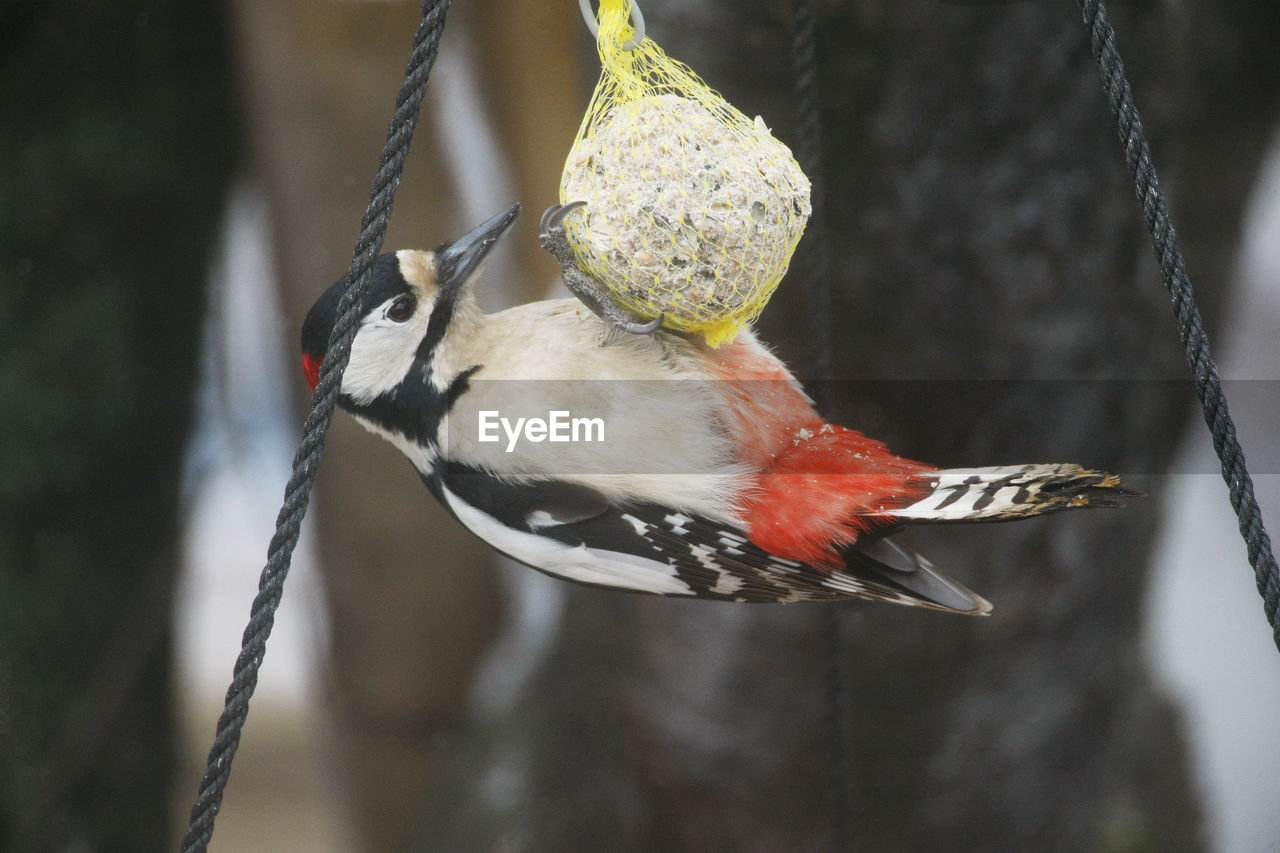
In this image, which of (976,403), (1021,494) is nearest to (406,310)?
(1021,494)

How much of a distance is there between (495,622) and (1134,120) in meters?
1.38

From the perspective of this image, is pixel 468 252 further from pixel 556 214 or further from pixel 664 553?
pixel 664 553

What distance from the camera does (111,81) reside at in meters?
1.45

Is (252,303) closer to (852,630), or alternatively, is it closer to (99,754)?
(99,754)

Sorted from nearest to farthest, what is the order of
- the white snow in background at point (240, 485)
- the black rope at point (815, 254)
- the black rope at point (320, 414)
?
the black rope at point (320, 414) → the black rope at point (815, 254) → the white snow in background at point (240, 485)

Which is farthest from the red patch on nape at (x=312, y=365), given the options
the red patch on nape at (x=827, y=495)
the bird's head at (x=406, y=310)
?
the red patch on nape at (x=827, y=495)

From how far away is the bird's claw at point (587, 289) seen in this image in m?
0.63

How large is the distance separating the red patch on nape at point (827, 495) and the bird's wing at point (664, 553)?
0.06 ft

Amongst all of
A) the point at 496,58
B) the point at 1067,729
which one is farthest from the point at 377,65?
the point at 1067,729

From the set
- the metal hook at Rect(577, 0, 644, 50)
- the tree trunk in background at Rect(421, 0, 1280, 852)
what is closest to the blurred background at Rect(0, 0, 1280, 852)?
the tree trunk in background at Rect(421, 0, 1280, 852)

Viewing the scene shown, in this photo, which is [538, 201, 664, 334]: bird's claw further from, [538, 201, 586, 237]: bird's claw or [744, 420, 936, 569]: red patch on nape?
[744, 420, 936, 569]: red patch on nape

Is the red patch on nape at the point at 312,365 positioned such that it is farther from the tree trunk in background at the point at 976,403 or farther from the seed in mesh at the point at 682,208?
the tree trunk in background at the point at 976,403

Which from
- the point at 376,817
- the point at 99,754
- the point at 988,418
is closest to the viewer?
the point at 988,418

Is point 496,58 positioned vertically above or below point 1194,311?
above
